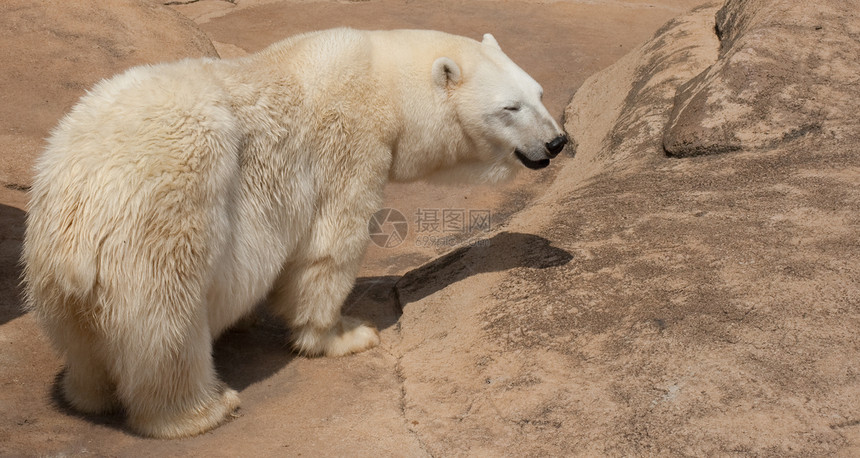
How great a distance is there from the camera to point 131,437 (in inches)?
149

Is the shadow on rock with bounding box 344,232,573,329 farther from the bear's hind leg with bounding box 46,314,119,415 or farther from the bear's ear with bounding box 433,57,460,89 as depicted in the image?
the bear's hind leg with bounding box 46,314,119,415

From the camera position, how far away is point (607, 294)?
4531 mm

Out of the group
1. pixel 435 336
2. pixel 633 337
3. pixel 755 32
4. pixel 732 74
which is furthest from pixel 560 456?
pixel 755 32

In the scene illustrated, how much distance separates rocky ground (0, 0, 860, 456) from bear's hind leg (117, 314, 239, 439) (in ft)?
0.31

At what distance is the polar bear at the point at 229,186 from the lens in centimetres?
343

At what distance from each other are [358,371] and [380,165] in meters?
1.23

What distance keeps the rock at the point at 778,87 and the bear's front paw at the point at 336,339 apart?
10.1 feet

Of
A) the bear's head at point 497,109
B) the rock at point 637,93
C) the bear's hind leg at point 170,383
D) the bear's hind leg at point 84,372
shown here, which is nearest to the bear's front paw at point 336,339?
the bear's hind leg at point 170,383

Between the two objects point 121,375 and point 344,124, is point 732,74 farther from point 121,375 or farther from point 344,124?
point 121,375

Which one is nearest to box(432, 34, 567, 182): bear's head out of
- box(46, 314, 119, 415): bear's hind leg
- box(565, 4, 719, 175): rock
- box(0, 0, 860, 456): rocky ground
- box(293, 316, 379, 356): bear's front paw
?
box(0, 0, 860, 456): rocky ground

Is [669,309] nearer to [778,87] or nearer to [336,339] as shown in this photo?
[336,339]

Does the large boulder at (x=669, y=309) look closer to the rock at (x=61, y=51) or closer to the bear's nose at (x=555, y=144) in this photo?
the bear's nose at (x=555, y=144)

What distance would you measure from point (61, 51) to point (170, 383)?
5.60m

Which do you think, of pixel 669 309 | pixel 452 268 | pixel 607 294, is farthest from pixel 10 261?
pixel 669 309
